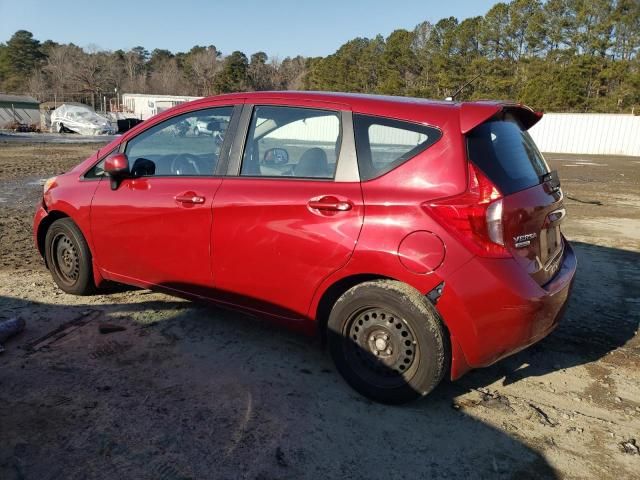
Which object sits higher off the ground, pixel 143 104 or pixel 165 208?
pixel 143 104

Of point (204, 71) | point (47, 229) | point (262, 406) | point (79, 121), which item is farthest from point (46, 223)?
point (204, 71)

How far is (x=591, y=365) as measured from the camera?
3725 mm

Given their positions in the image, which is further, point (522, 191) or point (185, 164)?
point (185, 164)

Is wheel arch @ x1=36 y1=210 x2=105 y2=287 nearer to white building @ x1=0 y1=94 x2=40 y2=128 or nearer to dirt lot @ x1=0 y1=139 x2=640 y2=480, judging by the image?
dirt lot @ x1=0 y1=139 x2=640 y2=480

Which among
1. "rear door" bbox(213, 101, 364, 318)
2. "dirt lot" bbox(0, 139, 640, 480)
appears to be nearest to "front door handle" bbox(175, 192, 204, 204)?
"rear door" bbox(213, 101, 364, 318)

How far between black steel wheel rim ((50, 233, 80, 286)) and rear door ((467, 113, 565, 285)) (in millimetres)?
3478

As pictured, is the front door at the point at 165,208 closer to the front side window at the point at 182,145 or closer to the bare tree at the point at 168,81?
the front side window at the point at 182,145

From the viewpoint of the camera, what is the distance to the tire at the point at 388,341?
2.89 metres

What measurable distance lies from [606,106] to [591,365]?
44284mm

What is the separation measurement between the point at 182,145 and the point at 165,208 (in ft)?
1.95

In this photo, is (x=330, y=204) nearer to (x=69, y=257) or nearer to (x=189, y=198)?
(x=189, y=198)

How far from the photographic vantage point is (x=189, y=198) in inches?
143

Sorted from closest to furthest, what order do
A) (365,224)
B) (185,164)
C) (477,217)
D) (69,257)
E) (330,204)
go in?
(477,217), (365,224), (330,204), (185,164), (69,257)

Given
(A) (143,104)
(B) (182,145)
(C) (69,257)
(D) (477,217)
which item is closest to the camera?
(D) (477,217)
